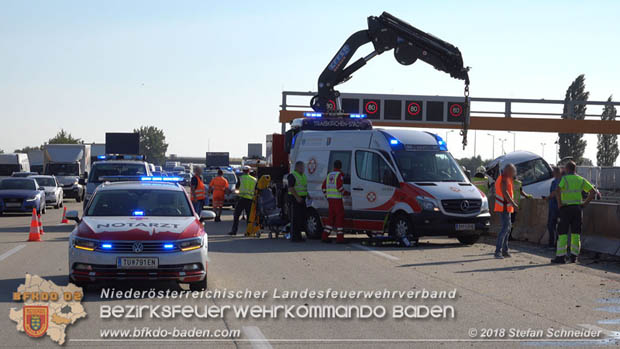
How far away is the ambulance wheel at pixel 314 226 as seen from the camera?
2031cm

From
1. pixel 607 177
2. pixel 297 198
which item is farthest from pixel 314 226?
pixel 607 177

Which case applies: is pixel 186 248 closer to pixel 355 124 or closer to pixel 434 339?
pixel 434 339

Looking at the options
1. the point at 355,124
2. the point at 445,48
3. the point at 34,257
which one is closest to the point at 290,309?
the point at 34,257

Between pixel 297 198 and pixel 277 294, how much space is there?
9.18m

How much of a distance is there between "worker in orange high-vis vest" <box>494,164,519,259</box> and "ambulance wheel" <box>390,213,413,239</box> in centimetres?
221

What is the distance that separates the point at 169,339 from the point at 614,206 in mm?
11287

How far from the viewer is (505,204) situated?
54.4 ft

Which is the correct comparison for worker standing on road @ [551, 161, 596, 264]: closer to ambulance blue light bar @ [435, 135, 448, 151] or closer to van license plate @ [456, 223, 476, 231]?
van license plate @ [456, 223, 476, 231]

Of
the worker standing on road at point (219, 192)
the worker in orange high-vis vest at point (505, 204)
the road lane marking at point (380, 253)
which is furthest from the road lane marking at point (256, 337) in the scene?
the worker standing on road at point (219, 192)

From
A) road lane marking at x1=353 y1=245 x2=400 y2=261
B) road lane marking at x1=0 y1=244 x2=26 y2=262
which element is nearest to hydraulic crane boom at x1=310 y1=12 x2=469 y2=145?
road lane marking at x1=353 y1=245 x2=400 y2=261

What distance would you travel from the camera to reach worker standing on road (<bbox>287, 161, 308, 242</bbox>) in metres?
19.9

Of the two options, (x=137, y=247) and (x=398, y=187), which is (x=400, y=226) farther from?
(x=137, y=247)

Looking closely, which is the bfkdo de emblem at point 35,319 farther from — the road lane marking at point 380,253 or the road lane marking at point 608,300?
the road lane marking at point 380,253

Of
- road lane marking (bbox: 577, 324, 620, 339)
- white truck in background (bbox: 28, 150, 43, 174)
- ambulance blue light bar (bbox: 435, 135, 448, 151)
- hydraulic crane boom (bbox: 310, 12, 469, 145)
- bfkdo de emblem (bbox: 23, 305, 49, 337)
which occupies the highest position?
hydraulic crane boom (bbox: 310, 12, 469, 145)
